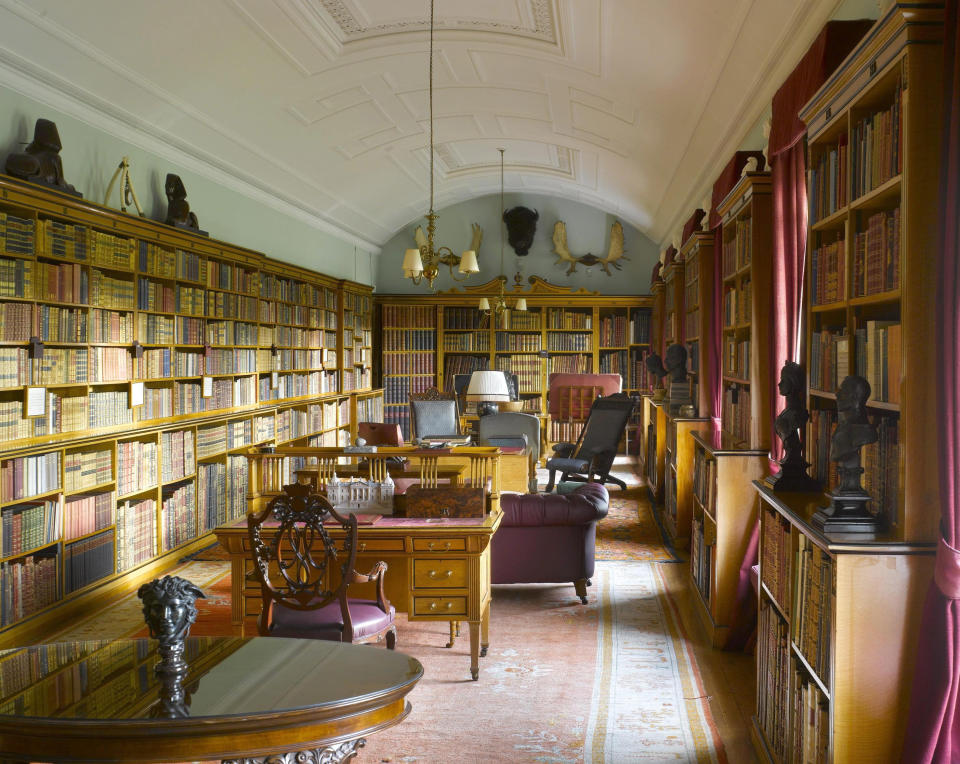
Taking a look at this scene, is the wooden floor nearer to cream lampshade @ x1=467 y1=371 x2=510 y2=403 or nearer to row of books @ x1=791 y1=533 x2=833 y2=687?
row of books @ x1=791 y1=533 x2=833 y2=687

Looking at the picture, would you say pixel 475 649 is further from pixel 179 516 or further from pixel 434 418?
pixel 434 418

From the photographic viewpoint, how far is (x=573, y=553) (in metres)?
5.69

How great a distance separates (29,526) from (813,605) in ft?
14.3

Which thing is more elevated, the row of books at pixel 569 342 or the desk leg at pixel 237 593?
the row of books at pixel 569 342

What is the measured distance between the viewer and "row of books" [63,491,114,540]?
545 centimetres

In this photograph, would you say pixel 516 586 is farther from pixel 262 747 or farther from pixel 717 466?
pixel 262 747

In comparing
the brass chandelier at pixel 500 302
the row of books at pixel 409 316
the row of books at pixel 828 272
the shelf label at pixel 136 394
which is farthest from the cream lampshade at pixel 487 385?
the row of books at pixel 409 316

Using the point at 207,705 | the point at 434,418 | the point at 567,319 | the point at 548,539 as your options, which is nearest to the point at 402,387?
the point at 567,319

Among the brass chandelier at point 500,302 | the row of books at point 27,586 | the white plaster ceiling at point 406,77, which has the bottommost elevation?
the row of books at point 27,586

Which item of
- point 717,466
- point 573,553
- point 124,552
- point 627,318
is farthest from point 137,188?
point 627,318

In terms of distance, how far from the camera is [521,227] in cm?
1451

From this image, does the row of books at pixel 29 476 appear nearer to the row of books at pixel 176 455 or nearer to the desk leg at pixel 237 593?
the row of books at pixel 176 455

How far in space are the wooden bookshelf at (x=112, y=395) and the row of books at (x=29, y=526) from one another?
0.04 feet

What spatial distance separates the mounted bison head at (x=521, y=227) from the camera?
47.6 feet
